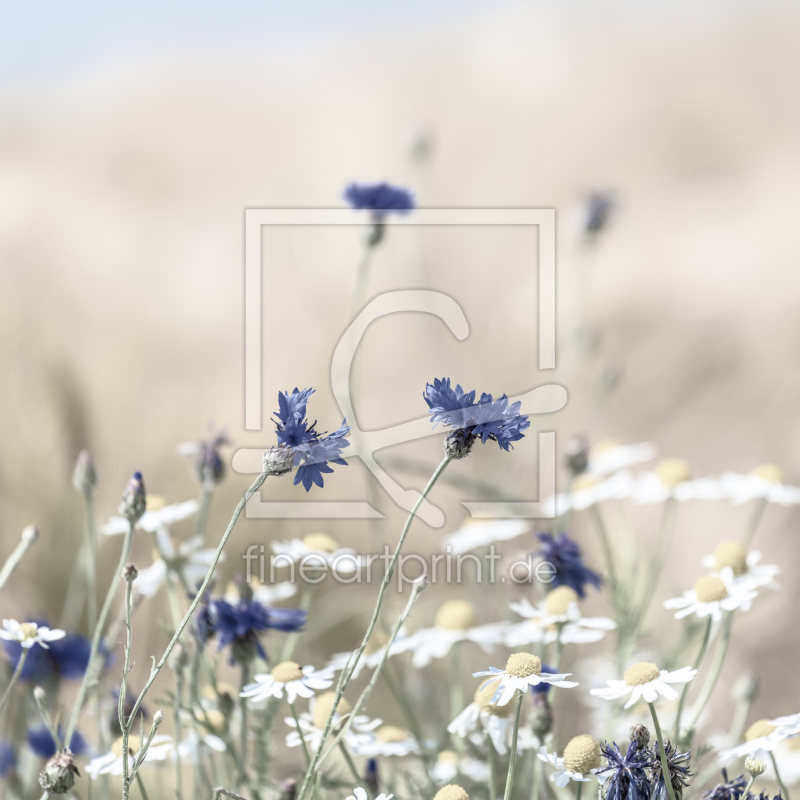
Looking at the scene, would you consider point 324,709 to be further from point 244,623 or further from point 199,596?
point 199,596

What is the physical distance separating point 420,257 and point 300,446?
5.45 feet

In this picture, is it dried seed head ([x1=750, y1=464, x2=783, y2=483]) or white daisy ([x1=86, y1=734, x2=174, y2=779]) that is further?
dried seed head ([x1=750, y1=464, x2=783, y2=483])

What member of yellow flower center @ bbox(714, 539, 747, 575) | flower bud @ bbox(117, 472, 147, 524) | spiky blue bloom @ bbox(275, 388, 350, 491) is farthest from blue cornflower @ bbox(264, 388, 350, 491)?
yellow flower center @ bbox(714, 539, 747, 575)

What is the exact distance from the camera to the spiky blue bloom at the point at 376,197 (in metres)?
0.81

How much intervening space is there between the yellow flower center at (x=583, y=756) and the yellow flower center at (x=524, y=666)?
0.04 metres

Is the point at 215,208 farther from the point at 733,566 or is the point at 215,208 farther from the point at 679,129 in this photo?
the point at 733,566

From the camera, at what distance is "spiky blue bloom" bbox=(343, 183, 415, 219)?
2.65 ft

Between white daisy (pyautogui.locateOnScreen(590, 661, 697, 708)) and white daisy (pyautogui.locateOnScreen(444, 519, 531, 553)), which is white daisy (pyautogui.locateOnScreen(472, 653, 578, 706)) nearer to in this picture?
white daisy (pyautogui.locateOnScreen(590, 661, 697, 708))

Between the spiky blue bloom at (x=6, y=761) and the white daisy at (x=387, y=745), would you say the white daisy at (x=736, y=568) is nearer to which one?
the white daisy at (x=387, y=745)

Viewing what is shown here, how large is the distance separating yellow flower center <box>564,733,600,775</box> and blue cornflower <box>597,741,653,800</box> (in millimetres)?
25

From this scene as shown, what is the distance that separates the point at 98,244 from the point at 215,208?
561 mm

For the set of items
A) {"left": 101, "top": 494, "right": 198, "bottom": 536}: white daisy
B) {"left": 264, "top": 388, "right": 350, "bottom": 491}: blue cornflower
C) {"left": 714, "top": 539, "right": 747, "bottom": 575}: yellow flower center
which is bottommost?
{"left": 714, "top": 539, "right": 747, "bottom": 575}: yellow flower center

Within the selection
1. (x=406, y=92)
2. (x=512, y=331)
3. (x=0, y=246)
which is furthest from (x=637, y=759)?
(x=406, y=92)

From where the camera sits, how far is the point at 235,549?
4.45ft
